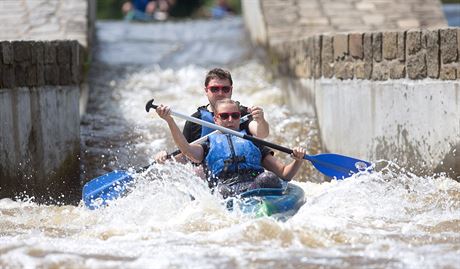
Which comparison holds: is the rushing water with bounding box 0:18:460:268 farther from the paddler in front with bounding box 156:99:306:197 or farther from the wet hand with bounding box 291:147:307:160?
the wet hand with bounding box 291:147:307:160

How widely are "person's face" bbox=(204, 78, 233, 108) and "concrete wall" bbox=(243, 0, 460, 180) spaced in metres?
1.80

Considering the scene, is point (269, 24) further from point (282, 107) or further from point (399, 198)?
point (399, 198)

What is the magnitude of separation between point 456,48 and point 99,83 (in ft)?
20.9

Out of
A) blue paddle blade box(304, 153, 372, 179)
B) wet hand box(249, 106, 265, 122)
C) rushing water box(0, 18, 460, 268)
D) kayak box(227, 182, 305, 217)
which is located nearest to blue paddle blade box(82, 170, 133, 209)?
rushing water box(0, 18, 460, 268)

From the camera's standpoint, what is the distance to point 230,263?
19.2 ft

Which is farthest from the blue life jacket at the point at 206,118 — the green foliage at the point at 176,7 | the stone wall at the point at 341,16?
the green foliage at the point at 176,7

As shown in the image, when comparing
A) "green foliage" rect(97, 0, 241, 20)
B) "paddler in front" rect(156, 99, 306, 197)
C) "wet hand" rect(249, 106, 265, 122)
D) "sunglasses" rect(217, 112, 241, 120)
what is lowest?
"green foliage" rect(97, 0, 241, 20)

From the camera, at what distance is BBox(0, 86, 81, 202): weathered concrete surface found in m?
8.73

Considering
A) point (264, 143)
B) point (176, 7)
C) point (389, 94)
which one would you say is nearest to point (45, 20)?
point (389, 94)

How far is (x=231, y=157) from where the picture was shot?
7453mm

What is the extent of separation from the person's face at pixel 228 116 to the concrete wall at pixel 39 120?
207 cm

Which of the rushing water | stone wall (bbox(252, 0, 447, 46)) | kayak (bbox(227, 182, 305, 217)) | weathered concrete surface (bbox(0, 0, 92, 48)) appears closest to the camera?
the rushing water

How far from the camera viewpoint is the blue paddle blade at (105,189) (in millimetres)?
8031

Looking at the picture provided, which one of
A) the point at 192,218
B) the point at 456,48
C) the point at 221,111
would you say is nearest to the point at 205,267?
the point at 192,218
